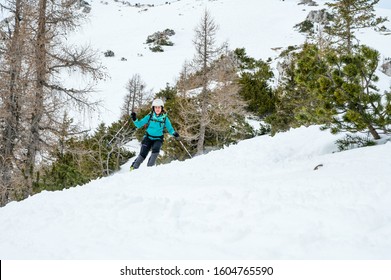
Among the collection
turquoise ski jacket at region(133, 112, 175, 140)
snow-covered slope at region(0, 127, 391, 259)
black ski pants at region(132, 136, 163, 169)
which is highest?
turquoise ski jacket at region(133, 112, 175, 140)

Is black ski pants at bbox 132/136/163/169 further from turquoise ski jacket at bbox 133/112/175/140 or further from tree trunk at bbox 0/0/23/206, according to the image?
tree trunk at bbox 0/0/23/206

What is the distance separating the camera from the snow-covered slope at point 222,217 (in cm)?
312

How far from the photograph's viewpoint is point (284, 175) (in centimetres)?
546

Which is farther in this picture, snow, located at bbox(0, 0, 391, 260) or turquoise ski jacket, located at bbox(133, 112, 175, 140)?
turquoise ski jacket, located at bbox(133, 112, 175, 140)

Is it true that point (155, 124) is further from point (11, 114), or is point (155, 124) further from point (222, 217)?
point (222, 217)

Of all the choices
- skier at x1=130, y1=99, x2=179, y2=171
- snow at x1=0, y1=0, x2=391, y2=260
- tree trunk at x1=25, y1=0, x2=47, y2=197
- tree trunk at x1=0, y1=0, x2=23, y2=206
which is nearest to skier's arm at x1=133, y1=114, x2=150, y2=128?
skier at x1=130, y1=99, x2=179, y2=171

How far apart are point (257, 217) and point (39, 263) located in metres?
2.38

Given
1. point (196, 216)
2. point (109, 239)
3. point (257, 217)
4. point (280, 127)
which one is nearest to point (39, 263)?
point (109, 239)

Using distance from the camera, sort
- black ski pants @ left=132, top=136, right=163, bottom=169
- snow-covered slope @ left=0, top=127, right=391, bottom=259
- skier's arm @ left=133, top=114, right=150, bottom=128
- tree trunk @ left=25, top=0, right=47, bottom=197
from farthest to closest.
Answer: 1. tree trunk @ left=25, top=0, right=47, bottom=197
2. black ski pants @ left=132, top=136, right=163, bottom=169
3. skier's arm @ left=133, top=114, right=150, bottom=128
4. snow-covered slope @ left=0, top=127, right=391, bottom=259

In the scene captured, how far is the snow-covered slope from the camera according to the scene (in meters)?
3.12

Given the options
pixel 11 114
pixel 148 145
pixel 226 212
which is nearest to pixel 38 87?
pixel 11 114

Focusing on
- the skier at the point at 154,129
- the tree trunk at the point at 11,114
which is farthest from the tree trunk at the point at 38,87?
the skier at the point at 154,129

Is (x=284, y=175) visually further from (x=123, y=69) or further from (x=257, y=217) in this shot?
(x=123, y=69)

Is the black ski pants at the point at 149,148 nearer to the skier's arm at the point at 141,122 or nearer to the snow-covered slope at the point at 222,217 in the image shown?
the skier's arm at the point at 141,122
